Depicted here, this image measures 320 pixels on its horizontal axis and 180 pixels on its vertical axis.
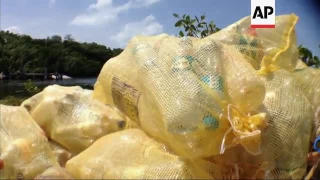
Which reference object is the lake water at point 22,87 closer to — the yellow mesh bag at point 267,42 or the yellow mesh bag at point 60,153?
the yellow mesh bag at point 60,153

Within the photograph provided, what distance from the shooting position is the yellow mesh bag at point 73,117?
2.02m

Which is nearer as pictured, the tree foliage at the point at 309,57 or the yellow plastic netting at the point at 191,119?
the yellow plastic netting at the point at 191,119

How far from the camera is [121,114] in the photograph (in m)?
2.06

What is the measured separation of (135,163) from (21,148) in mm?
516

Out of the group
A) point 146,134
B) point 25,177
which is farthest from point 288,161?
point 25,177

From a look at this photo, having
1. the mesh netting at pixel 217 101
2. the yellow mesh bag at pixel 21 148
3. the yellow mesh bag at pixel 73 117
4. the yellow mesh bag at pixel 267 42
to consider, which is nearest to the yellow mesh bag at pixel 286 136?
the mesh netting at pixel 217 101

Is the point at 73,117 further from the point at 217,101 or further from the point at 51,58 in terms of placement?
the point at 51,58

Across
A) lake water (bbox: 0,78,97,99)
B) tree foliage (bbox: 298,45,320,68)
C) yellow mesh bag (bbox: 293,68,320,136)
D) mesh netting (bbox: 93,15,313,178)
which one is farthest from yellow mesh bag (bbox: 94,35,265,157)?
tree foliage (bbox: 298,45,320,68)

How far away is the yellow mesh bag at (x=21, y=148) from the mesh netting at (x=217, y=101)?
16.0 inches

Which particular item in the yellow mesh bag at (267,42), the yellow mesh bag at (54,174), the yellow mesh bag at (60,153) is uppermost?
the yellow mesh bag at (267,42)

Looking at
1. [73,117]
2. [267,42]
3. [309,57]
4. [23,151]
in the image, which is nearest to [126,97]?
[73,117]

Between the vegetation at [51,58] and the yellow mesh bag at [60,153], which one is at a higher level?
the yellow mesh bag at [60,153]

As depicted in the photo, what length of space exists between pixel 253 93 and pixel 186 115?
0.92 feet

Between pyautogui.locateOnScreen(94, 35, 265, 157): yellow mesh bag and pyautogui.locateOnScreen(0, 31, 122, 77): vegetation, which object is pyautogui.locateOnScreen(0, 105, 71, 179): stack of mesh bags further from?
pyautogui.locateOnScreen(0, 31, 122, 77): vegetation
